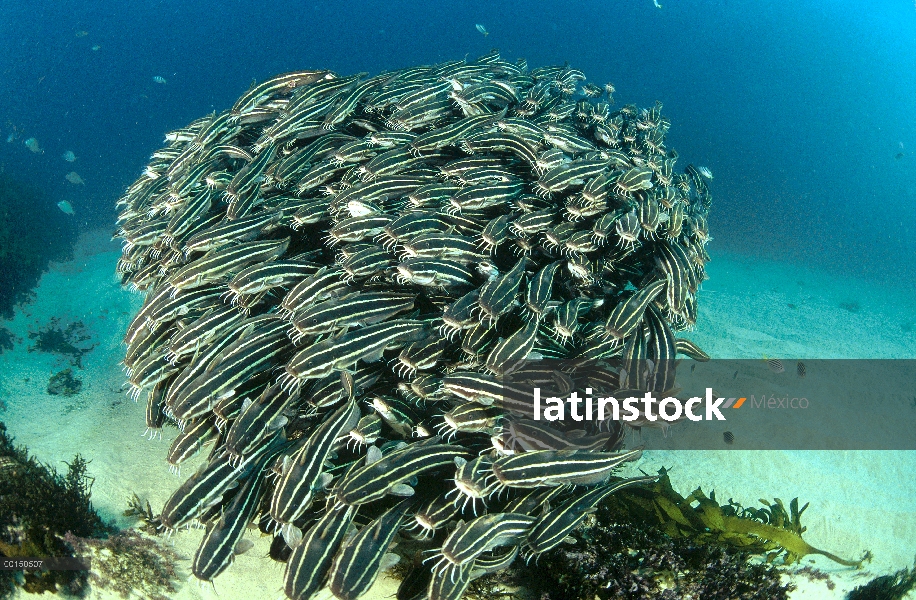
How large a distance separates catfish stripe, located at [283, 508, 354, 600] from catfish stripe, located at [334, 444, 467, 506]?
0.19m

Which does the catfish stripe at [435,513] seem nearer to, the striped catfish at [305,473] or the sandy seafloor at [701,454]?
the striped catfish at [305,473]

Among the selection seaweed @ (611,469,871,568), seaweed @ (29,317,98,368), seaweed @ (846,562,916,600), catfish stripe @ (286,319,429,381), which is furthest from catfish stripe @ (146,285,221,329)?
seaweed @ (846,562,916,600)

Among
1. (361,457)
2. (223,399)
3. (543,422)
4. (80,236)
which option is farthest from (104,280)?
(543,422)

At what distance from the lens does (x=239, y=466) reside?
185 inches

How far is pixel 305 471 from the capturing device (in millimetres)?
4402

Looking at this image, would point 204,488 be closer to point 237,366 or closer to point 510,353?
point 237,366

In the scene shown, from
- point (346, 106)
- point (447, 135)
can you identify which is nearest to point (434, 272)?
point (447, 135)

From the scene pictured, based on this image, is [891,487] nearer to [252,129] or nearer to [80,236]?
[252,129]

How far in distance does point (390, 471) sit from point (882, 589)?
22.7 feet

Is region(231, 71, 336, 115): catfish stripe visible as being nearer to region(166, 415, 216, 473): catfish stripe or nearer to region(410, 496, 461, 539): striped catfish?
region(166, 415, 216, 473): catfish stripe

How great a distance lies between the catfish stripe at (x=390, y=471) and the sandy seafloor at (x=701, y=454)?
195cm

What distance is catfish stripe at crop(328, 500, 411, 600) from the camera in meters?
3.98

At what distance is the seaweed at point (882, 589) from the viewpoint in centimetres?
626

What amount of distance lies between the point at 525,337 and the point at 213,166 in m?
5.76
